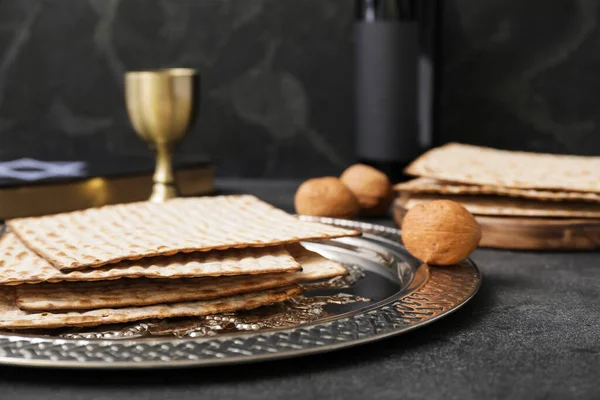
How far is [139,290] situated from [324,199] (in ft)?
1.80

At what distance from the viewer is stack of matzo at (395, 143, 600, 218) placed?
1.11 meters

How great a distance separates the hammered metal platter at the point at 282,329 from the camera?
0.62 meters

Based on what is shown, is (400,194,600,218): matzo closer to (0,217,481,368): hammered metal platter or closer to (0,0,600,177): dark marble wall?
(0,217,481,368): hammered metal platter

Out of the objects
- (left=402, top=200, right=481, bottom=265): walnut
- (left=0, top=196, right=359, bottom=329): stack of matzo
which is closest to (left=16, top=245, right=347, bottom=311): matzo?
(left=0, top=196, right=359, bottom=329): stack of matzo

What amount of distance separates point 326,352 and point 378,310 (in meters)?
0.08

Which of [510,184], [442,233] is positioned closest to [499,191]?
[510,184]

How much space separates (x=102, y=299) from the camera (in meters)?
0.73

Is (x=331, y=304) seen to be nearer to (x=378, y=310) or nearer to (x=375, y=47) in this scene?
(x=378, y=310)

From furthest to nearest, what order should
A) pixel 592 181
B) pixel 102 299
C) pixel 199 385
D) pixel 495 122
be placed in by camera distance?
1. pixel 495 122
2. pixel 592 181
3. pixel 102 299
4. pixel 199 385

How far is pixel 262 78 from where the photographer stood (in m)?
1.77

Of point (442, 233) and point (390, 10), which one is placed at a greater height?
point (390, 10)

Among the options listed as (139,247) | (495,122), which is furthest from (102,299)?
(495,122)

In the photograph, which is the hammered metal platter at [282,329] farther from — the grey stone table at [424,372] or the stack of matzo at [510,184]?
the stack of matzo at [510,184]

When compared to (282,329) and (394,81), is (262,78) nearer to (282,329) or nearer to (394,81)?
(394,81)
